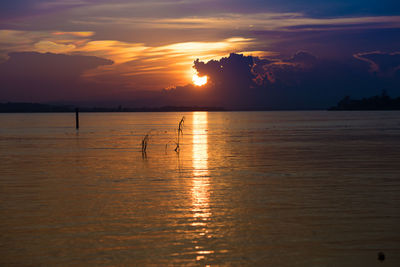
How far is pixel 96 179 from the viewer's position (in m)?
Result: 27.6

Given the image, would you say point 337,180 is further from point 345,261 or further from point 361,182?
point 345,261

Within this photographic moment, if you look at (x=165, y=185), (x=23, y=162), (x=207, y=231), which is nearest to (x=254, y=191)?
(x=165, y=185)

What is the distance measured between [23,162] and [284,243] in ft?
94.6

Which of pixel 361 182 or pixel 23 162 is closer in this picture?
pixel 361 182

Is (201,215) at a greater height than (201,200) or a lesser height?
lesser

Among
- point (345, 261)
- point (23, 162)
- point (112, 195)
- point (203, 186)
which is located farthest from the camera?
point (23, 162)

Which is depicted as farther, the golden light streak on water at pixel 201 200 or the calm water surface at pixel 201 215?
the golden light streak on water at pixel 201 200

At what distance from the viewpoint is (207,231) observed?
14.9 meters

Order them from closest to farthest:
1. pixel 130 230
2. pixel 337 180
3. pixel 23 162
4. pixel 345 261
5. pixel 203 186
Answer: pixel 345 261, pixel 130 230, pixel 203 186, pixel 337 180, pixel 23 162

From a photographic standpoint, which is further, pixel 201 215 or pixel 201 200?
pixel 201 200

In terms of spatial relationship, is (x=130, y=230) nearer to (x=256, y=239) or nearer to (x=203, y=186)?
(x=256, y=239)

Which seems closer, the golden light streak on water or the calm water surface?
the calm water surface

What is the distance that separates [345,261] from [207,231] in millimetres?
4481

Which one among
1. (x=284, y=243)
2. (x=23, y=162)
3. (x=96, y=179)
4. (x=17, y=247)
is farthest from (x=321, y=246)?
(x=23, y=162)
